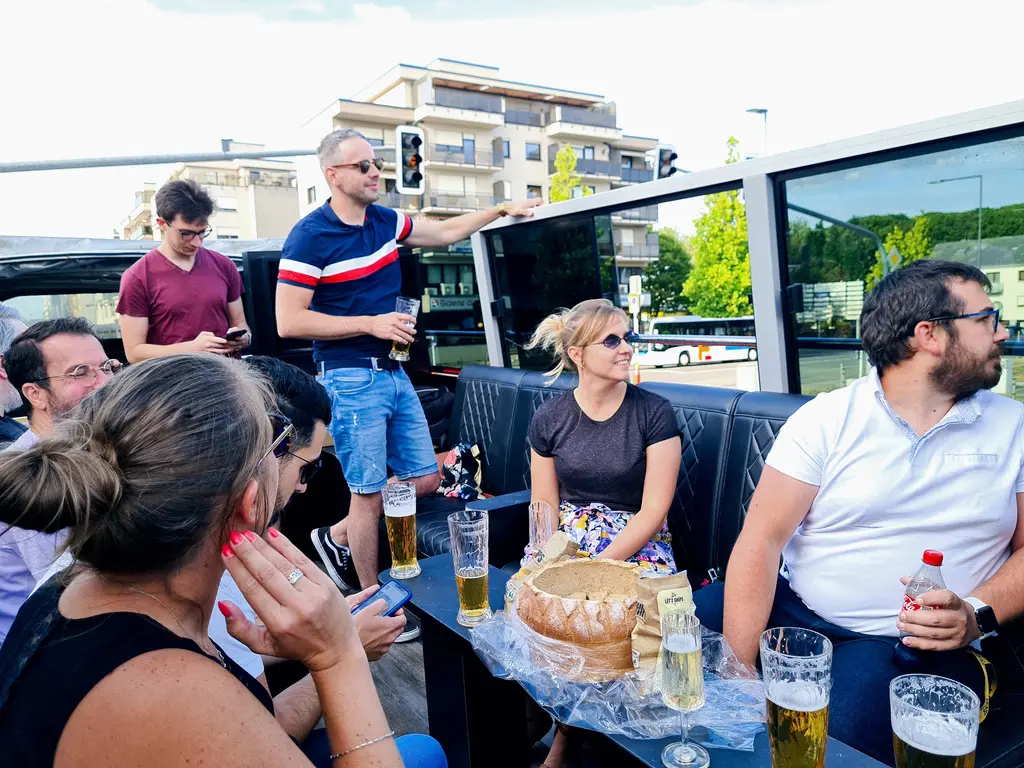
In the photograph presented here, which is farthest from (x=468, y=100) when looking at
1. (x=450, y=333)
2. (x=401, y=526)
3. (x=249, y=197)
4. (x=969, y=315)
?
(x=969, y=315)

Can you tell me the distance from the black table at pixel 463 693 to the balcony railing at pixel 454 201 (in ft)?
136

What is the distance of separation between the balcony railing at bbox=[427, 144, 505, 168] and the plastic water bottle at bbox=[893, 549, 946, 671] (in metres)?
43.4

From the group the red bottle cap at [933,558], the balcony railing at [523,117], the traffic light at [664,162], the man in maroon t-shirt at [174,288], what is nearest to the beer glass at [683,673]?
the red bottle cap at [933,558]

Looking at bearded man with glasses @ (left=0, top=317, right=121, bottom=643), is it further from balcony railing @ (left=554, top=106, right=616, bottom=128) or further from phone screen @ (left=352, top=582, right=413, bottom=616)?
balcony railing @ (left=554, top=106, right=616, bottom=128)

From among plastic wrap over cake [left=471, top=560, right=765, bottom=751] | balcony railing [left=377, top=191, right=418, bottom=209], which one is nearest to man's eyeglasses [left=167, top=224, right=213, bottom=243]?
plastic wrap over cake [left=471, top=560, right=765, bottom=751]

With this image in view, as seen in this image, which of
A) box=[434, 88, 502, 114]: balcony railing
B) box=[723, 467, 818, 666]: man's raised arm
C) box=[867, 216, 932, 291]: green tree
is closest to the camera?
box=[723, 467, 818, 666]: man's raised arm

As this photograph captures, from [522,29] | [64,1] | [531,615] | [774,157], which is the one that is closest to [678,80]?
[522,29]

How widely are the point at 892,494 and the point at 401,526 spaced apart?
4.74ft

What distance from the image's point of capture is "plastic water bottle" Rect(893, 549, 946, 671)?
1.59m

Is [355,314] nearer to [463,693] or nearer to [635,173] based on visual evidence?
[463,693]

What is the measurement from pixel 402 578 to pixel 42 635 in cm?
127

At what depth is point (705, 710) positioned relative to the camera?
1311 millimetres

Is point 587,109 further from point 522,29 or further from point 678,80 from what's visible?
point 522,29

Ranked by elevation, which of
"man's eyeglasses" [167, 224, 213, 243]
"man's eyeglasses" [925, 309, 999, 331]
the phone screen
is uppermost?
"man's eyeglasses" [167, 224, 213, 243]
